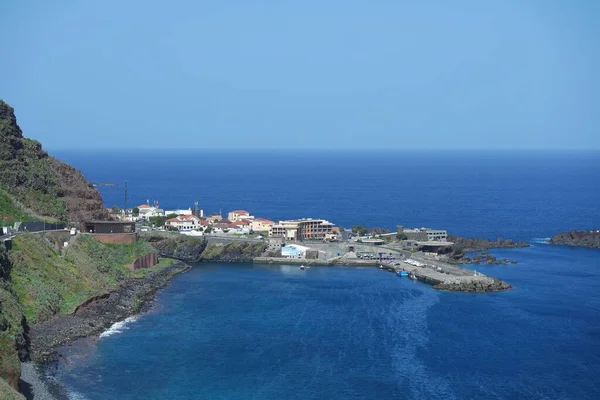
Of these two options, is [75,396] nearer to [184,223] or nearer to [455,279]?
[455,279]

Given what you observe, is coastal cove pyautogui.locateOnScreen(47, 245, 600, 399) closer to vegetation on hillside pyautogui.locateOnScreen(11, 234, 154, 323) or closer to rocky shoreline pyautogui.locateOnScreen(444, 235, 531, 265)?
vegetation on hillside pyautogui.locateOnScreen(11, 234, 154, 323)

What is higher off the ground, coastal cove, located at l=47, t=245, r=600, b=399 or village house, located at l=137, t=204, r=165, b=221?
village house, located at l=137, t=204, r=165, b=221

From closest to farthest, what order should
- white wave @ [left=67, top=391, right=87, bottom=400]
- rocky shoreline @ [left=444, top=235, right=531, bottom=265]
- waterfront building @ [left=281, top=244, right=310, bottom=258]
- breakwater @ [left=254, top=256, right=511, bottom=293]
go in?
white wave @ [left=67, top=391, right=87, bottom=400] → breakwater @ [left=254, top=256, right=511, bottom=293] → rocky shoreline @ [left=444, top=235, right=531, bottom=265] → waterfront building @ [left=281, top=244, right=310, bottom=258]

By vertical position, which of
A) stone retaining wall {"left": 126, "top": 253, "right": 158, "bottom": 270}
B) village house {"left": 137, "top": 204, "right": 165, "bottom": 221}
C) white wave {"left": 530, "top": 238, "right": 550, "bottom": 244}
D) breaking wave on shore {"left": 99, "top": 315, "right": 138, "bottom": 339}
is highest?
village house {"left": 137, "top": 204, "right": 165, "bottom": 221}

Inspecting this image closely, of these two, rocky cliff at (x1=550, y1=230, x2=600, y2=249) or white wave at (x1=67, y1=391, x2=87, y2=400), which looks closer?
white wave at (x1=67, y1=391, x2=87, y2=400)

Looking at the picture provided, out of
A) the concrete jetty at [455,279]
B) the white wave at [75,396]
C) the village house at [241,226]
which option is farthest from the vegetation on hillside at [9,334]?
the village house at [241,226]

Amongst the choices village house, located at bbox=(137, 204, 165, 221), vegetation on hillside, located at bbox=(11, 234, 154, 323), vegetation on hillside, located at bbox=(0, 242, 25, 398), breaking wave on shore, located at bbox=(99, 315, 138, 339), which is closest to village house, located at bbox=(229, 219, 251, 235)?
village house, located at bbox=(137, 204, 165, 221)
